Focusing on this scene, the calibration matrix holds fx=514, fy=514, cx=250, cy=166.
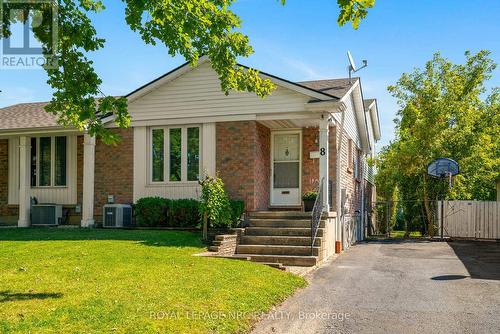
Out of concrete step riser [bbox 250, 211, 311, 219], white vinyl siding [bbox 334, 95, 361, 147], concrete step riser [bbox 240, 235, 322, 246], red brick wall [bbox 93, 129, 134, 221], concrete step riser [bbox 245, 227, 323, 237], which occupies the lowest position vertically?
concrete step riser [bbox 240, 235, 322, 246]

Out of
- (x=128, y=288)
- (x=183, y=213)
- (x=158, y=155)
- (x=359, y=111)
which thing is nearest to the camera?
(x=128, y=288)

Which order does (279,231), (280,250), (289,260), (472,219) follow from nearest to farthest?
(289,260) < (280,250) < (279,231) < (472,219)

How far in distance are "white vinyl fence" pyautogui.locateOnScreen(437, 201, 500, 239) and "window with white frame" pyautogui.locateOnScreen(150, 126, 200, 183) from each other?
1048 cm

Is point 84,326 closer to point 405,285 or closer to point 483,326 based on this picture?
point 483,326

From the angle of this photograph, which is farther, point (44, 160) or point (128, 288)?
point (44, 160)

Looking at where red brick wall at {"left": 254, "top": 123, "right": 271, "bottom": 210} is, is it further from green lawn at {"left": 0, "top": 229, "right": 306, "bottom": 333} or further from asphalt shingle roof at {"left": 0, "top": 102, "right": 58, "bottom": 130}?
asphalt shingle roof at {"left": 0, "top": 102, "right": 58, "bottom": 130}

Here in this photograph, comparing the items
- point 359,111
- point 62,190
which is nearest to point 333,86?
point 359,111

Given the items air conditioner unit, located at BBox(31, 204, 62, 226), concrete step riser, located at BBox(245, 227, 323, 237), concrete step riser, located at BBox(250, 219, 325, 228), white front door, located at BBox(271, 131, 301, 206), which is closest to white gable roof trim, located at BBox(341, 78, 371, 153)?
white front door, located at BBox(271, 131, 301, 206)

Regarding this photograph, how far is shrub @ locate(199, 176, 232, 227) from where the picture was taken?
12672 mm

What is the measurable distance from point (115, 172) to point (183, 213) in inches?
114

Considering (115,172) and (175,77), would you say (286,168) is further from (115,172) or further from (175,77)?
(115,172)

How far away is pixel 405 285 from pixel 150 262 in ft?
15.1

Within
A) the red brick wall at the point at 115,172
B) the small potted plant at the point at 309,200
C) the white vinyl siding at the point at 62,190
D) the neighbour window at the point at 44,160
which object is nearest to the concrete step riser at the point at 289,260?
the small potted plant at the point at 309,200

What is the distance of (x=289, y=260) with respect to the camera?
37.0ft
